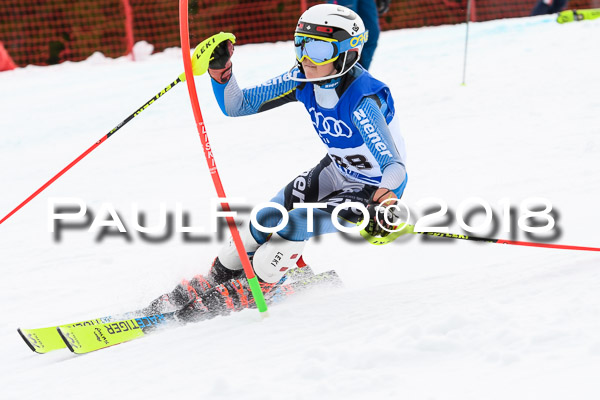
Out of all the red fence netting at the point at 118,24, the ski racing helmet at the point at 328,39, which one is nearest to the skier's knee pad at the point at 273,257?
the ski racing helmet at the point at 328,39

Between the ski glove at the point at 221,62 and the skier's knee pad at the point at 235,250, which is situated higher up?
the ski glove at the point at 221,62

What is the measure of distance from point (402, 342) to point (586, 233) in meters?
2.23

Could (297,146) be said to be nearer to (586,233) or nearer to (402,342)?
(586,233)

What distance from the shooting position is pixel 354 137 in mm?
3393

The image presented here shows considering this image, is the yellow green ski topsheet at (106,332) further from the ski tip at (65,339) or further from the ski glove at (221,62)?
the ski glove at (221,62)

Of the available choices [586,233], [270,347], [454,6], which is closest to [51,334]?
[270,347]

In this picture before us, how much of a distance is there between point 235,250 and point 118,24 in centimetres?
861

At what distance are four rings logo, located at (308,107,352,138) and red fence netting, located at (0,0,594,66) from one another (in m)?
7.06

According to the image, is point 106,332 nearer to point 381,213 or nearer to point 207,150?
point 207,150

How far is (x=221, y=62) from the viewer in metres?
3.44

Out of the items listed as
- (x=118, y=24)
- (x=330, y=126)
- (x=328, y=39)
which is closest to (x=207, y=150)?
(x=330, y=126)

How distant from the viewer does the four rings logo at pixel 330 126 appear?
3381 millimetres

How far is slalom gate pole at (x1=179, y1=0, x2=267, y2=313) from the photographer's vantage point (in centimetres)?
299

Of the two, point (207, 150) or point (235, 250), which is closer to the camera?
point (207, 150)
